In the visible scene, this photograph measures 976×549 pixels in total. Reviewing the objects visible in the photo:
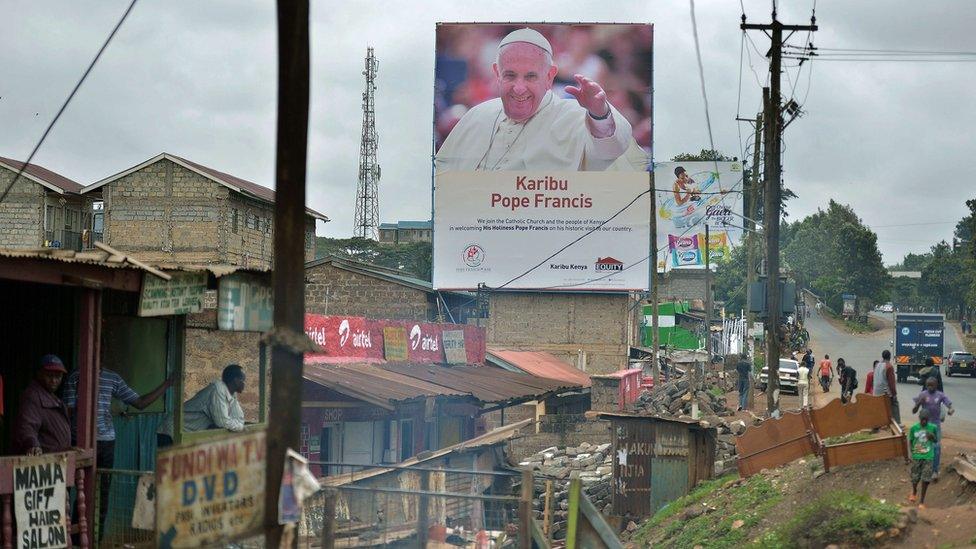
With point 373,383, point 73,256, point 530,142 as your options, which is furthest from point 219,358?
point 530,142

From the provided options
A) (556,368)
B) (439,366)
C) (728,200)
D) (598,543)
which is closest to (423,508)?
(598,543)

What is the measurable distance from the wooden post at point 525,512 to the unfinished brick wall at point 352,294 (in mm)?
27495

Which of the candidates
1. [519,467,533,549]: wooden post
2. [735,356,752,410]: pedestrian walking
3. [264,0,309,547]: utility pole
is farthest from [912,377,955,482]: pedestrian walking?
[735,356,752,410]: pedestrian walking

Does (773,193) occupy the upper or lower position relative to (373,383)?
upper

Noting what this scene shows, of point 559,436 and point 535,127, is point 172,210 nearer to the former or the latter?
point 535,127

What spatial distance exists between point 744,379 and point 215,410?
23899mm

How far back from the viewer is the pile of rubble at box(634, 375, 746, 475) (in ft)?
78.1

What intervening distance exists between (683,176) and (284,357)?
5597cm

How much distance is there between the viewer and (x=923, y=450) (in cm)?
1452

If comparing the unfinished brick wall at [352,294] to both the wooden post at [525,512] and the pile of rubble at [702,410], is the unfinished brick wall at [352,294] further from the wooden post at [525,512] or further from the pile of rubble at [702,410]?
the wooden post at [525,512]

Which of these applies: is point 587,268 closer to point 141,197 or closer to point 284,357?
point 141,197

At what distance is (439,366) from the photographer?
1107 inches

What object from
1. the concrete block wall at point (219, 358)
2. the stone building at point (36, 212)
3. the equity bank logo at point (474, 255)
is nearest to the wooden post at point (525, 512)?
the concrete block wall at point (219, 358)

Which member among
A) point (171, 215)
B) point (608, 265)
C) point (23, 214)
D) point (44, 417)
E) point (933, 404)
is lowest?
point (933, 404)
